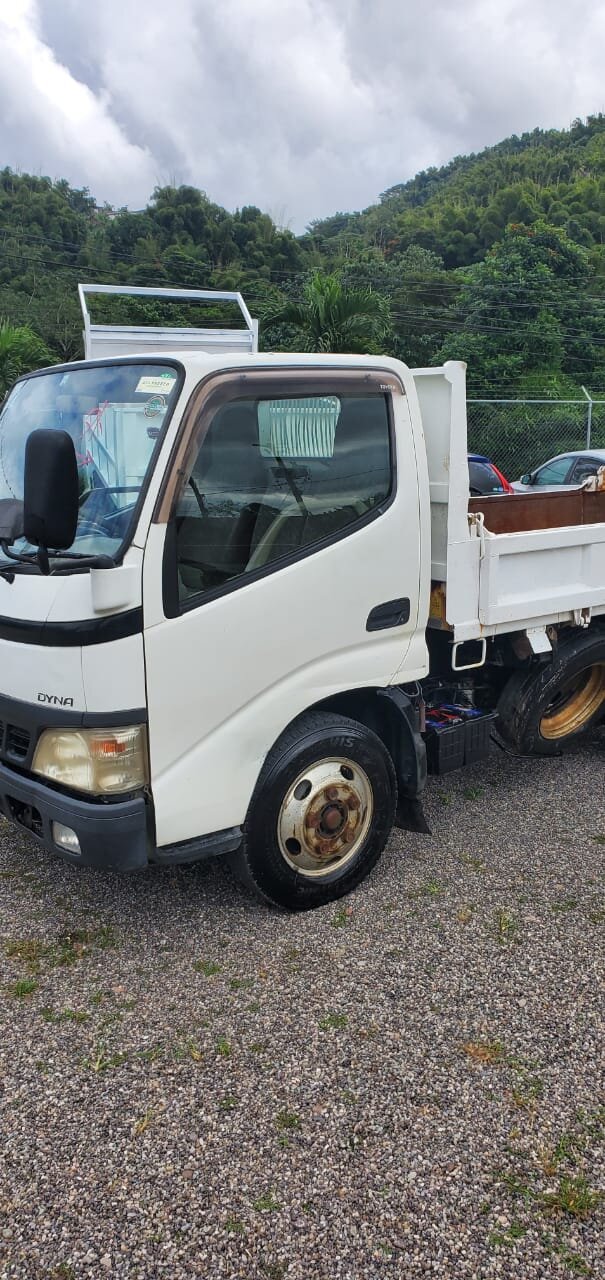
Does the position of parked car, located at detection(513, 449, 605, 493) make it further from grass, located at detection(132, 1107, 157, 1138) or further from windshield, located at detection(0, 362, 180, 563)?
grass, located at detection(132, 1107, 157, 1138)

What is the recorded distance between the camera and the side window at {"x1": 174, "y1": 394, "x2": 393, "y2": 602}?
9.84 ft

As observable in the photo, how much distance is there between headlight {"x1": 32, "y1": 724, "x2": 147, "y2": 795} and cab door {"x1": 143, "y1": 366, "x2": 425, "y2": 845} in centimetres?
6

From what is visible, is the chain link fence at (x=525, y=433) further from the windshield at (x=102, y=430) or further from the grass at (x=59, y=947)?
the grass at (x=59, y=947)

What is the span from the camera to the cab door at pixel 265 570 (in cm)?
296

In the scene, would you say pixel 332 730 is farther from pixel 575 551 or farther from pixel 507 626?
pixel 575 551

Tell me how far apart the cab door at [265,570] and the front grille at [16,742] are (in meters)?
0.51

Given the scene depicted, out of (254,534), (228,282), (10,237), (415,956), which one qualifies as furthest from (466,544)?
(10,237)

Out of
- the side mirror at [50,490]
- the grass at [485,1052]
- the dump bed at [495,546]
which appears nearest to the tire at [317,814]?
the dump bed at [495,546]

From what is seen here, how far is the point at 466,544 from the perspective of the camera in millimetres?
3865

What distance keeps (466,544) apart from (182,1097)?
2.49 metres

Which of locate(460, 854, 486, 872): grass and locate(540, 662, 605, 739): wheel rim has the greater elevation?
locate(540, 662, 605, 739): wheel rim

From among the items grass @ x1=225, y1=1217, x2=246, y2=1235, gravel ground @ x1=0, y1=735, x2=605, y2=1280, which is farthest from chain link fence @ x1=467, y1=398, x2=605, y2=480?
grass @ x1=225, y1=1217, x2=246, y2=1235

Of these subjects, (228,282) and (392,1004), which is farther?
(228,282)

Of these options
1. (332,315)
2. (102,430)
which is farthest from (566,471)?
(102,430)
